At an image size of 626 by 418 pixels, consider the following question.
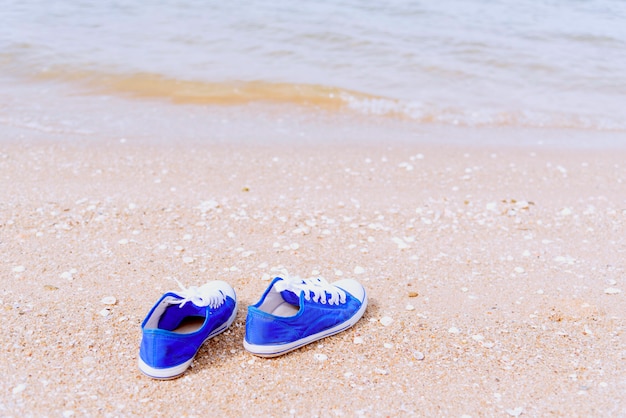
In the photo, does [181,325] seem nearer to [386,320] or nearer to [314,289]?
[314,289]

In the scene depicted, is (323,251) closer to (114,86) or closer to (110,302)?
(110,302)

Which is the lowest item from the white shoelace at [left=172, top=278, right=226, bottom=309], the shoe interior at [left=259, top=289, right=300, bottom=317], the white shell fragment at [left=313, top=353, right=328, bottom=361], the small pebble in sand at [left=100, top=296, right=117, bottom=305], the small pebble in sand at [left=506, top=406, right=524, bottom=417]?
the white shell fragment at [left=313, top=353, right=328, bottom=361]

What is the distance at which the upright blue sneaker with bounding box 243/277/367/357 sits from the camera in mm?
3100

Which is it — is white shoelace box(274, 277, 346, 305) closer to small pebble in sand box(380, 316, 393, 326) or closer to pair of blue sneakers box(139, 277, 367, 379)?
pair of blue sneakers box(139, 277, 367, 379)

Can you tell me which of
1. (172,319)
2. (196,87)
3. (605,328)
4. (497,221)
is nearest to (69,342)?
(172,319)

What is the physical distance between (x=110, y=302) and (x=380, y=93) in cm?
607

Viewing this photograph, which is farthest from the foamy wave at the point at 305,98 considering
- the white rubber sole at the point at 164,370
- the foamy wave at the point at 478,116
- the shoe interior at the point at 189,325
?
the white rubber sole at the point at 164,370

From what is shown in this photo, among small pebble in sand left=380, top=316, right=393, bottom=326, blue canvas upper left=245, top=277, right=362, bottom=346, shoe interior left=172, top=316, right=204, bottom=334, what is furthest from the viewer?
small pebble in sand left=380, top=316, right=393, bottom=326

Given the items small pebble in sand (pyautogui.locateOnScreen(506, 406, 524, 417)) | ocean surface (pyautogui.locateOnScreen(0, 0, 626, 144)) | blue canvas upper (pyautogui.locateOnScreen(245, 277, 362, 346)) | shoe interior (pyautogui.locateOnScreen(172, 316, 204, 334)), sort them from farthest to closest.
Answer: ocean surface (pyautogui.locateOnScreen(0, 0, 626, 144))
shoe interior (pyautogui.locateOnScreen(172, 316, 204, 334))
blue canvas upper (pyautogui.locateOnScreen(245, 277, 362, 346))
small pebble in sand (pyautogui.locateOnScreen(506, 406, 524, 417))

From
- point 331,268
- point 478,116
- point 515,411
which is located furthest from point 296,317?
point 478,116

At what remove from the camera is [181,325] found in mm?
3240

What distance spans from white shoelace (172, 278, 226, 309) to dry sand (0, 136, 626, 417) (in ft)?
0.73

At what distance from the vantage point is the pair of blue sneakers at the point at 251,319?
2939mm

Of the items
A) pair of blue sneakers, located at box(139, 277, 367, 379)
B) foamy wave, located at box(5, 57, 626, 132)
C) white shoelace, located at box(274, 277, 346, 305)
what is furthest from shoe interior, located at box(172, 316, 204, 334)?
foamy wave, located at box(5, 57, 626, 132)
